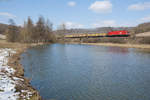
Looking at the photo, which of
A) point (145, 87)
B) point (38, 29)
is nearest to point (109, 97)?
point (145, 87)

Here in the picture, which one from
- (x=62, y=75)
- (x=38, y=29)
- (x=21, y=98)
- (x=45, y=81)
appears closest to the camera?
(x=21, y=98)

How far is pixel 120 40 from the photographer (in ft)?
201

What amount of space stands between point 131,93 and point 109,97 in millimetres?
2095

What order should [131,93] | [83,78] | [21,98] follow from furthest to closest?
[83,78] → [131,93] → [21,98]

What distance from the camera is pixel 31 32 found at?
6900 cm

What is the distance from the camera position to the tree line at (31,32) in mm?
63747

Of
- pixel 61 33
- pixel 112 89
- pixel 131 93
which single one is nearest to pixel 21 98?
pixel 112 89

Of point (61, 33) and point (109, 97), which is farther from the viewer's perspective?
point (61, 33)

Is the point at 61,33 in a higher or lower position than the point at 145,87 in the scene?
higher

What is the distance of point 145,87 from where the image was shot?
12.0m

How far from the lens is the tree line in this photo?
63.7m

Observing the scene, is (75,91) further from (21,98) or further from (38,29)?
(38,29)

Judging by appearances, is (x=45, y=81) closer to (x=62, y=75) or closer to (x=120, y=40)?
(x=62, y=75)

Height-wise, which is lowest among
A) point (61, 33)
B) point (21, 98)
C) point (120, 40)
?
point (21, 98)
